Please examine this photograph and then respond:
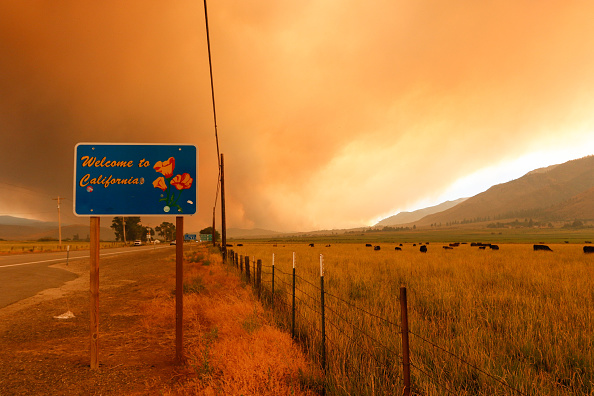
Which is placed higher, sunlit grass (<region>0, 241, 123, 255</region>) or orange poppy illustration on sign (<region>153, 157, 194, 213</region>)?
orange poppy illustration on sign (<region>153, 157, 194, 213</region>)

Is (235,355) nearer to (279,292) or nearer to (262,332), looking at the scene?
(262,332)

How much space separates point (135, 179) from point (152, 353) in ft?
10.7

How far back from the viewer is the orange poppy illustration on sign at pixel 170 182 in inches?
215

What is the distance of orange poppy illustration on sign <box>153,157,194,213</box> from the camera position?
17.9 feet

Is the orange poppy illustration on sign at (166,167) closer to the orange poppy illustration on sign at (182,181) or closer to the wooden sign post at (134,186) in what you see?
the wooden sign post at (134,186)

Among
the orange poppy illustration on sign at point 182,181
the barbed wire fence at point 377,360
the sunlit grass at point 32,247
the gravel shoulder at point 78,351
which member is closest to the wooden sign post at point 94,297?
the gravel shoulder at point 78,351

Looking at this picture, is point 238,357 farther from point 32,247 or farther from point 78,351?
point 32,247

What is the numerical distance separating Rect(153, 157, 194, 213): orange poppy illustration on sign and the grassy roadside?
2.57 m

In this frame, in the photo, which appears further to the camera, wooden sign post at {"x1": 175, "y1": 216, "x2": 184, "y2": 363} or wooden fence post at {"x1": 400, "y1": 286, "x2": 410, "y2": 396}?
wooden sign post at {"x1": 175, "y1": 216, "x2": 184, "y2": 363}

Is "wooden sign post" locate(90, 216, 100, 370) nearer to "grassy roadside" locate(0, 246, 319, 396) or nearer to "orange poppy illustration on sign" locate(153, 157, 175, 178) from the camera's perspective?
"grassy roadside" locate(0, 246, 319, 396)

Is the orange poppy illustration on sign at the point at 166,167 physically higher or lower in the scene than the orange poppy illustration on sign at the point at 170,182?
higher

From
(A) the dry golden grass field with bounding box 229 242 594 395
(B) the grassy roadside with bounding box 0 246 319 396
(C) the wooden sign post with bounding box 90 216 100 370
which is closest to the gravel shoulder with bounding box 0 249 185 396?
(B) the grassy roadside with bounding box 0 246 319 396

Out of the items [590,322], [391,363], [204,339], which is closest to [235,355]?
[204,339]

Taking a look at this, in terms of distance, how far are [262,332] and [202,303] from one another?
13.1 ft
